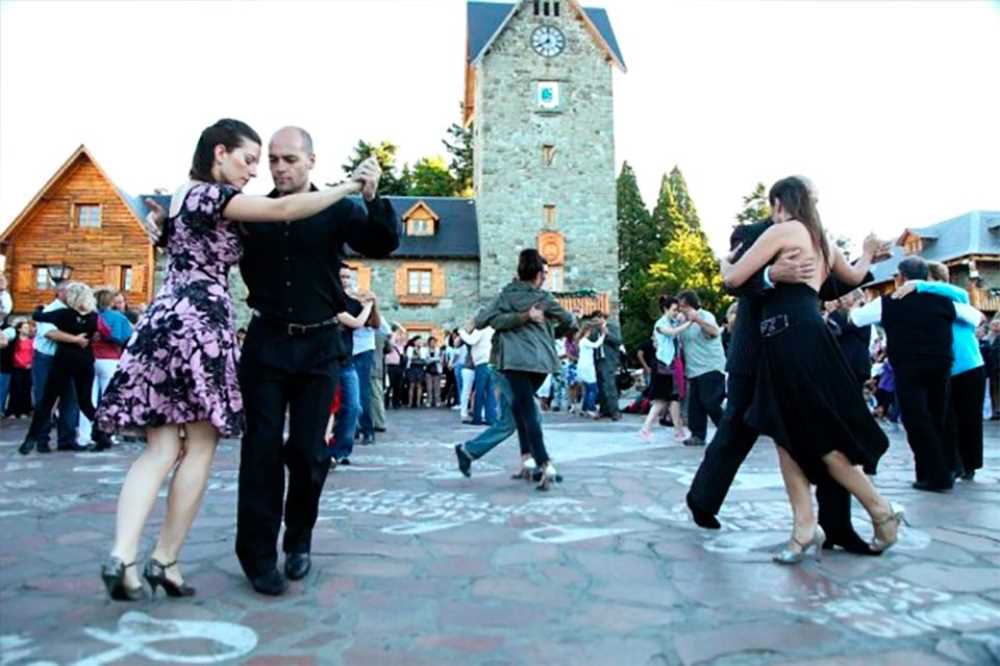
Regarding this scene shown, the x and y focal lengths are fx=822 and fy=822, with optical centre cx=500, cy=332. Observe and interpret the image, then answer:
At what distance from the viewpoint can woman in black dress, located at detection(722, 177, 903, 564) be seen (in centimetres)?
375

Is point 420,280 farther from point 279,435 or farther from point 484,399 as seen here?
point 279,435

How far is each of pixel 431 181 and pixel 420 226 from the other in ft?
52.0

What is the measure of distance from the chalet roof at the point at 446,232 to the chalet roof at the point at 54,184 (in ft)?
3.57

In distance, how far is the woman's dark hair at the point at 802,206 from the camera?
12.9 feet

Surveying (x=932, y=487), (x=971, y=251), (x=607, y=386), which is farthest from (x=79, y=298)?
(x=971, y=251)

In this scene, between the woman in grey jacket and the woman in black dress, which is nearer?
the woman in black dress

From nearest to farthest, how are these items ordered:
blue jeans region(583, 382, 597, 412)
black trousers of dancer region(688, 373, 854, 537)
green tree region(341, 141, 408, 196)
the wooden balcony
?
black trousers of dancer region(688, 373, 854, 537) → blue jeans region(583, 382, 597, 412) → the wooden balcony → green tree region(341, 141, 408, 196)

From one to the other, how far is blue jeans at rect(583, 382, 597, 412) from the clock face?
25228 mm

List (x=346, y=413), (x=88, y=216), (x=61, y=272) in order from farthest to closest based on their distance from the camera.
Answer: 1. (x=88, y=216)
2. (x=61, y=272)
3. (x=346, y=413)

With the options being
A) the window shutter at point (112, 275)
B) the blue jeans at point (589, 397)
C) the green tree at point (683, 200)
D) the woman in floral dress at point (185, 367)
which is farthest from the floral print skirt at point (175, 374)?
the green tree at point (683, 200)

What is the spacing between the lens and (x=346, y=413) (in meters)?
7.26

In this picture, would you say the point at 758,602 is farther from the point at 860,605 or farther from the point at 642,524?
the point at 642,524

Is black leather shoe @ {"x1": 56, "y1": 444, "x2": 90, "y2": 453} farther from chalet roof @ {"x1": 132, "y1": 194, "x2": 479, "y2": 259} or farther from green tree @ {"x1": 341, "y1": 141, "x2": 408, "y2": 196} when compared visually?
green tree @ {"x1": 341, "y1": 141, "x2": 408, "y2": 196}

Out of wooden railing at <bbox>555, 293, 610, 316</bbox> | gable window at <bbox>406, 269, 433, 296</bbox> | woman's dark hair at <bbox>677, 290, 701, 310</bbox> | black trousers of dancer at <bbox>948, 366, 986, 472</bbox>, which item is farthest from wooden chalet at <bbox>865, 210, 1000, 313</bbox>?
black trousers of dancer at <bbox>948, 366, 986, 472</bbox>
